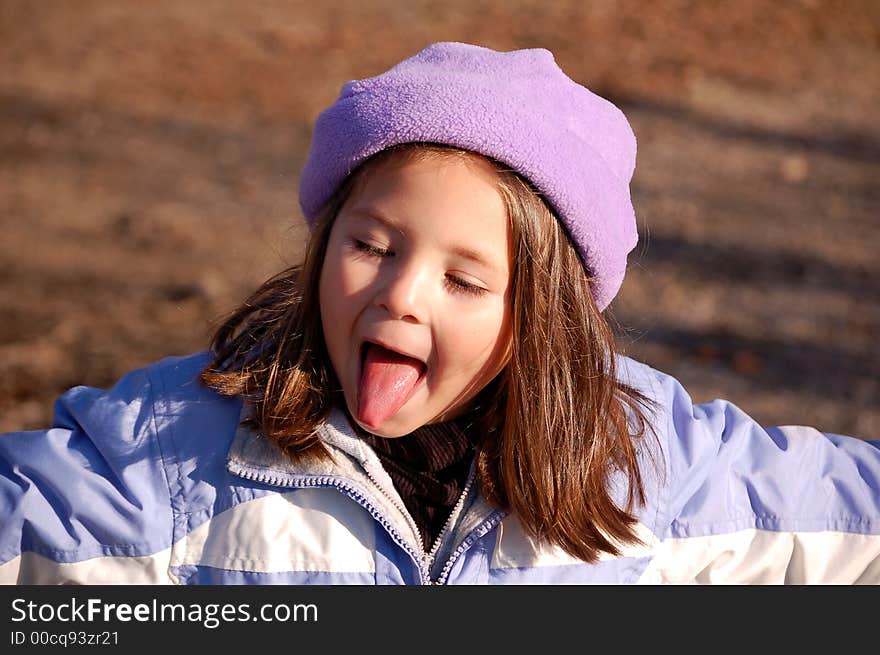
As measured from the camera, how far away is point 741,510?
2.21 m

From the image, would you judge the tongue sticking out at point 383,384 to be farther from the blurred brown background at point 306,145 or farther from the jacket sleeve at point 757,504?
the blurred brown background at point 306,145

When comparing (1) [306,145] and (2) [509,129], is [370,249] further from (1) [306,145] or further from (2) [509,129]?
(1) [306,145]

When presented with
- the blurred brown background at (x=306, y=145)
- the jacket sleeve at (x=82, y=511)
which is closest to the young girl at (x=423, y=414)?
the jacket sleeve at (x=82, y=511)

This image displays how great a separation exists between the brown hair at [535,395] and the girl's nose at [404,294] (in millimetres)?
179

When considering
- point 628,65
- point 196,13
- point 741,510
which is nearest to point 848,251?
point 628,65

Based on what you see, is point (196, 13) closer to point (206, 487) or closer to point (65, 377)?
point (65, 377)

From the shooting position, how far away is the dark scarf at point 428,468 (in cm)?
208

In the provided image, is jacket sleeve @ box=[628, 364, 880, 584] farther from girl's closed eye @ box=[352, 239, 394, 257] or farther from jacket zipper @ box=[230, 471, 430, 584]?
girl's closed eye @ box=[352, 239, 394, 257]

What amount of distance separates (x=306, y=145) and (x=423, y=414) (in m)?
3.82

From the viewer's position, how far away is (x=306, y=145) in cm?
557

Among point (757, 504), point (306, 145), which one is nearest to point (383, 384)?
point (757, 504)

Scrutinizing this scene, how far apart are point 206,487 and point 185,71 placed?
455 centimetres

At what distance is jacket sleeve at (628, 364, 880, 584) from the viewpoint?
2166 mm

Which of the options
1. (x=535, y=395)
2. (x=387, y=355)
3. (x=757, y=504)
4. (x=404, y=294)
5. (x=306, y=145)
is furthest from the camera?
(x=306, y=145)
